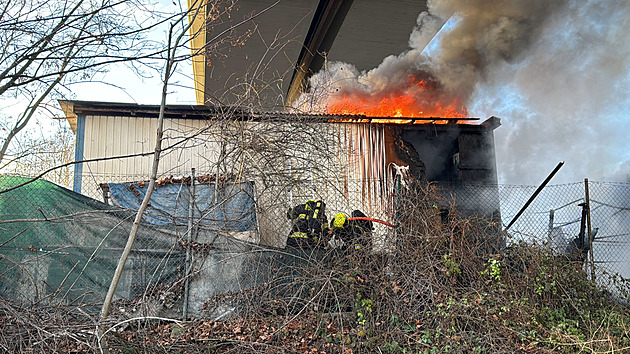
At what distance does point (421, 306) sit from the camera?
6.51 m

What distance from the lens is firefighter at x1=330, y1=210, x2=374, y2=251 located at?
22.7 feet

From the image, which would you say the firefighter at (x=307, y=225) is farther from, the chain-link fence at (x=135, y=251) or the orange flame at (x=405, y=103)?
the orange flame at (x=405, y=103)

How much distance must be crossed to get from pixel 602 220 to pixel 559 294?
435cm

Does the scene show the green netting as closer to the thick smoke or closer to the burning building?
the burning building

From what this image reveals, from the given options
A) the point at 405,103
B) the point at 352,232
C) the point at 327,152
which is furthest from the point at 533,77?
the point at 352,232

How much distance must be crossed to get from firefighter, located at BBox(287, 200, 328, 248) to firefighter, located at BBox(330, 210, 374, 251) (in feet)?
0.59

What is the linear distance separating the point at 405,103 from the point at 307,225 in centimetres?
630

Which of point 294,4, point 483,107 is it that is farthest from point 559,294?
point 483,107

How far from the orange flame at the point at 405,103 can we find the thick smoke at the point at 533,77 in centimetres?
4

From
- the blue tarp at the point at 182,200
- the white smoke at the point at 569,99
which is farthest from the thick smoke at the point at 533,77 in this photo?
the blue tarp at the point at 182,200

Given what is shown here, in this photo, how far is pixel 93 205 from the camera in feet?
23.1

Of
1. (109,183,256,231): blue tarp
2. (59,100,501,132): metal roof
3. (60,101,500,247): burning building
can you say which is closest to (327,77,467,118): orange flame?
(59,100,501,132): metal roof

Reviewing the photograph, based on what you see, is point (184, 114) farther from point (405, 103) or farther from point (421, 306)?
point (421, 306)

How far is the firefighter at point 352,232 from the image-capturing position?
6914 millimetres
